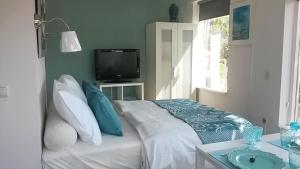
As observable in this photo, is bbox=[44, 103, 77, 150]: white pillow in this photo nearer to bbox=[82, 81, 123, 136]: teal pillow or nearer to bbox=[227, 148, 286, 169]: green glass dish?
bbox=[82, 81, 123, 136]: teal pillow

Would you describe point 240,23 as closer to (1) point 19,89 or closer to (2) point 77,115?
(2) point 77,115

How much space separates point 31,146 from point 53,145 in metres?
0.15

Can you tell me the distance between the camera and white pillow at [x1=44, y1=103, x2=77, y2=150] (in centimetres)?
193

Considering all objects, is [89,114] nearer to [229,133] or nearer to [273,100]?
[229,133]

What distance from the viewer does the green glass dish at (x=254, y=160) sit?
148cm

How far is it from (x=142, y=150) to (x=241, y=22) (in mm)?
2823

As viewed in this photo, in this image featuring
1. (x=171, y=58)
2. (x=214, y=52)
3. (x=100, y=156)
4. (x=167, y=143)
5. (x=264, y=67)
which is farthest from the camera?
(x=171, y=58)

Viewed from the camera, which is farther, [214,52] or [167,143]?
[214,52]

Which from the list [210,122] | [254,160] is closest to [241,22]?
[210,122]

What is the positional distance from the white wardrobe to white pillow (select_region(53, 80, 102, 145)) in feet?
9.84

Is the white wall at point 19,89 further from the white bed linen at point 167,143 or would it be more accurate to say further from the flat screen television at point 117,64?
the flat screen television at point 117,64

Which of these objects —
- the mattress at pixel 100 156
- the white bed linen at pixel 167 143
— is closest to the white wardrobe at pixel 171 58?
the white bed linen at pixel 167 143

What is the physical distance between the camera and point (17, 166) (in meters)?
1.92

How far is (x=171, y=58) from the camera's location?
5047mm
